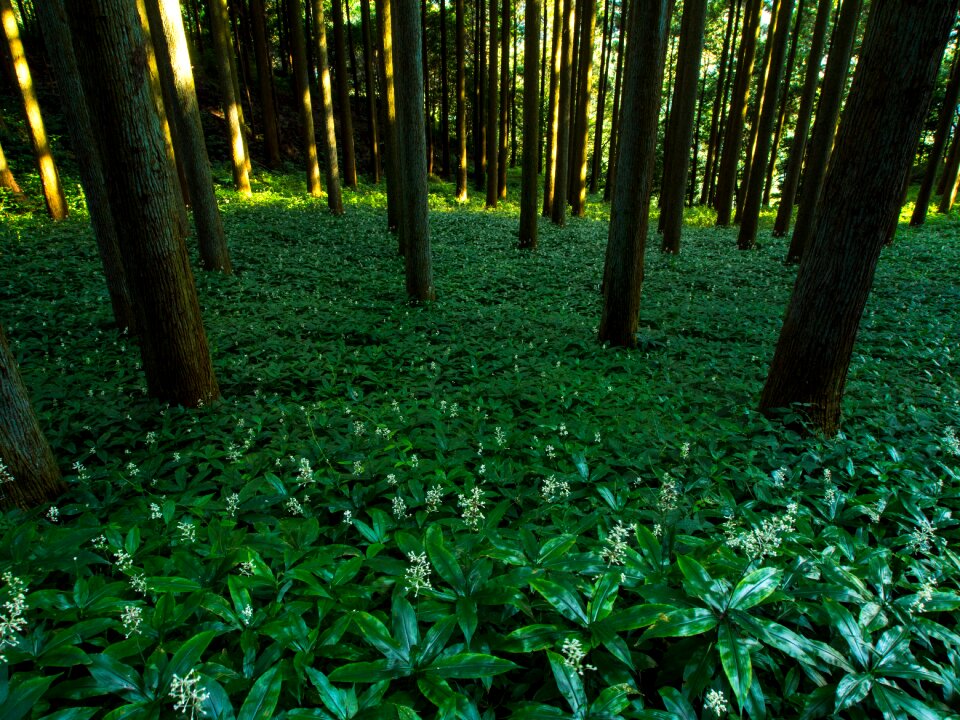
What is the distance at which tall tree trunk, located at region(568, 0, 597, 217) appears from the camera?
14695 mm

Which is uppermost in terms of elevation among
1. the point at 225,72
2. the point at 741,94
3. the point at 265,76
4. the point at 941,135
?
the point at 265,76

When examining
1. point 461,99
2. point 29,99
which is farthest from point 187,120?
point 461,99

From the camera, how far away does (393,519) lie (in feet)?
8.67

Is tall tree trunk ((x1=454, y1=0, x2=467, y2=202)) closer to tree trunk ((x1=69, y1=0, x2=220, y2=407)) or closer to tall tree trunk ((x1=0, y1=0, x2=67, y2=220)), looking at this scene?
tall tree trunk ((x1=0, y1=0, x2=67, y2=220))

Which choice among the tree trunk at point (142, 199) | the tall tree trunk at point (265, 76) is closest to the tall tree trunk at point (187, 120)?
the tree trunk at point (142, 199)

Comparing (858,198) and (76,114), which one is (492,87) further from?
(858,198)

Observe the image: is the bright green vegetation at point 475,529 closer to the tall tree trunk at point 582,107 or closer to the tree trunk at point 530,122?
the tree trunk at point 530,122

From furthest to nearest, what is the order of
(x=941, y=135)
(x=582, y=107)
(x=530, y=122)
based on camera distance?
(x=582, y=107), (x=941, y=135), (x=530, y=122)

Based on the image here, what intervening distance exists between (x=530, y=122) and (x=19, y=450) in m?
12.3

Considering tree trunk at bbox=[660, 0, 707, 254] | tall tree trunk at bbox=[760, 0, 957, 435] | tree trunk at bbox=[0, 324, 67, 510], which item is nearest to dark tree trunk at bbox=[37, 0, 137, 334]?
tree trunk at bbox=[0, 324, 67, 510]

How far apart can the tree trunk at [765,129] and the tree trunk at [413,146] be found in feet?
34.8

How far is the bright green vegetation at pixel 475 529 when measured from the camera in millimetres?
1534

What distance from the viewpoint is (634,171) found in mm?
6344

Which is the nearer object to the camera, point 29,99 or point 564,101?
point 29,99
